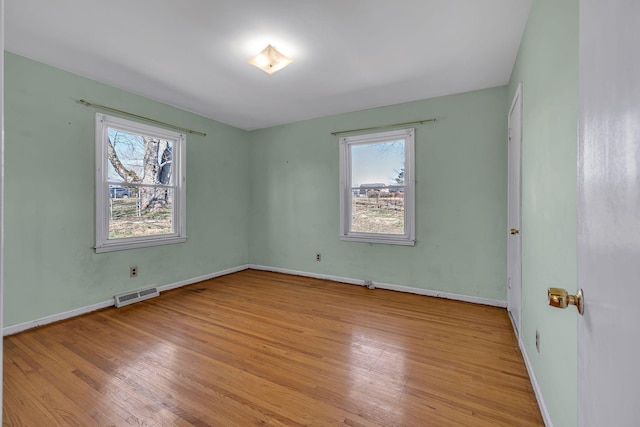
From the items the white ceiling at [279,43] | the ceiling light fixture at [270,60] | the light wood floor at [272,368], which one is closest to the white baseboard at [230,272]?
the light wood floor at [272,368]

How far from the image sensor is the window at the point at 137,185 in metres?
3.29

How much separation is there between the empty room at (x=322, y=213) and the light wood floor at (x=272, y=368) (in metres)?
0.02

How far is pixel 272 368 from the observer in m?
2.10

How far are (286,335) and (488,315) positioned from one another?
2157 millimetres

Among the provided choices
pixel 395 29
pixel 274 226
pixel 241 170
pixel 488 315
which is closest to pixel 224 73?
pixel 395 29

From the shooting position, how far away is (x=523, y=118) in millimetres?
2242

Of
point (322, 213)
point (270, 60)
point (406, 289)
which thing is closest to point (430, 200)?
point (406, 289)

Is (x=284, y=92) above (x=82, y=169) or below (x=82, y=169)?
above

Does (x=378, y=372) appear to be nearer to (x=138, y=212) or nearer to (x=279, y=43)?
(x=279, y=43)

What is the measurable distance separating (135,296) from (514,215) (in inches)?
171

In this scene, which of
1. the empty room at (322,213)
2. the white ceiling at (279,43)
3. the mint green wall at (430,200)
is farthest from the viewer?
the mint green wall at (430,200)

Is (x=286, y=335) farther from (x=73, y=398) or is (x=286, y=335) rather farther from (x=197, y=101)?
(x=197, y=101)

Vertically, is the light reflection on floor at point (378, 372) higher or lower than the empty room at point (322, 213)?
lower

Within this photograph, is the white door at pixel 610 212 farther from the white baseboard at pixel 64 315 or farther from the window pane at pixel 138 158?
the window pane at pixel 138 158
